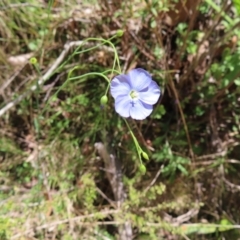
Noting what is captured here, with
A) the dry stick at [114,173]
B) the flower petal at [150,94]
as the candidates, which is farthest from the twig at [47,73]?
the flower petal at [150,94]

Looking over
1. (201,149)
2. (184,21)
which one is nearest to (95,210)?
(201,149)

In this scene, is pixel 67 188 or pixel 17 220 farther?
pixel 67 188

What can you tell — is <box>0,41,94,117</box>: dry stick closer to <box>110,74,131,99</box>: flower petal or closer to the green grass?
the green grass

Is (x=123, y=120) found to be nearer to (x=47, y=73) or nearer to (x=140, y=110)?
(x=47, y=73)

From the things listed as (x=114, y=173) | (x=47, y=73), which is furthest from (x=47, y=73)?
(x=114, y=173)

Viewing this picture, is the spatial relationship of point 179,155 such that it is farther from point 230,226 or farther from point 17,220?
point 17,220

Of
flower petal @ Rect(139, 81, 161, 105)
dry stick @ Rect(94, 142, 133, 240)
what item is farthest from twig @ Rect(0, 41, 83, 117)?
flower petal @ Rect(139, 81, 161, 105)

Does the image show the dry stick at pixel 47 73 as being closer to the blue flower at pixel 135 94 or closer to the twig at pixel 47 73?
the twig at pixel 47 73
